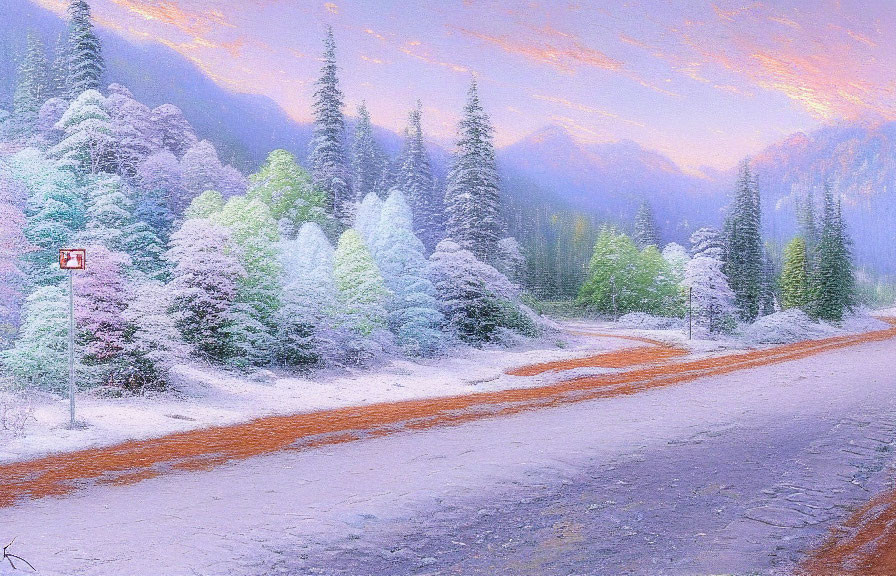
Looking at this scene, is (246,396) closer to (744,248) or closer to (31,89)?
(31,89)

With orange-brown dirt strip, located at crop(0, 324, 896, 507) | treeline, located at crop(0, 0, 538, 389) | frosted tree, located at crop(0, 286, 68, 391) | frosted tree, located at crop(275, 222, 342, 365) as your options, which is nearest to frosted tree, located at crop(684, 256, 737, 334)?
treeline, located at crop(0, 0, 538, 389)

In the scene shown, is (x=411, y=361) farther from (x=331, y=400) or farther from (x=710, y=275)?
(x=710, y=275)

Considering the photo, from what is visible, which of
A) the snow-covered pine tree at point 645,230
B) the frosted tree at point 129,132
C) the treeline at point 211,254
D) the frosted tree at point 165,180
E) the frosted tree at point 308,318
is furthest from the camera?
the snow-covered pine tree at point 645,230

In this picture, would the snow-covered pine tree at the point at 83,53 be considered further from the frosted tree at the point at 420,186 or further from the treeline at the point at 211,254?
the frosted tree at the point at 420,186

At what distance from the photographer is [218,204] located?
25484mm

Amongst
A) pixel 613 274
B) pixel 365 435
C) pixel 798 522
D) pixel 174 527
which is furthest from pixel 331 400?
pixel 613 274

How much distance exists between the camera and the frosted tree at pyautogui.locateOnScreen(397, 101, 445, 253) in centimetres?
5119

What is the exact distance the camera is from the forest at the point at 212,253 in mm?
16906

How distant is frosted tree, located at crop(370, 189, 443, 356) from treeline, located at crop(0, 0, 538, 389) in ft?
0.22

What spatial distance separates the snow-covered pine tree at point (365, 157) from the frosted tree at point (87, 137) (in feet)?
97.9

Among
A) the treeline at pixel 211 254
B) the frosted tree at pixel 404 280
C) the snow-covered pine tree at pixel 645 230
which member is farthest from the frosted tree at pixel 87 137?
the snow-covered pine tree at pixel 645 230

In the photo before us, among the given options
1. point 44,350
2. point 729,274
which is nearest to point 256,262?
point 44,350

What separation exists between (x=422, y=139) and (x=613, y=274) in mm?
23774

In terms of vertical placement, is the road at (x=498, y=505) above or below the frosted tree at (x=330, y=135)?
below
